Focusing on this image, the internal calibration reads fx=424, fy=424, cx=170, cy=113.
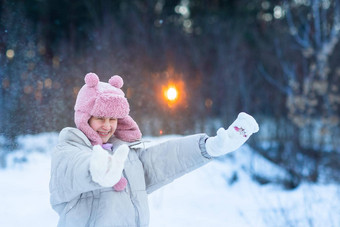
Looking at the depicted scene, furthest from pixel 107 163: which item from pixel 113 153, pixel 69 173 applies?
pixel 113 153

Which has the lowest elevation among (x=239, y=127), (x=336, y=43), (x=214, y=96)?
(x=239, y=127)

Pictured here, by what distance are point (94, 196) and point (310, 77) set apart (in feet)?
20.2

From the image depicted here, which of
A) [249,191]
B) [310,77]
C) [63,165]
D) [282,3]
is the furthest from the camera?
[282,3]

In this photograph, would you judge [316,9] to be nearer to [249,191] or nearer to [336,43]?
[336,43]

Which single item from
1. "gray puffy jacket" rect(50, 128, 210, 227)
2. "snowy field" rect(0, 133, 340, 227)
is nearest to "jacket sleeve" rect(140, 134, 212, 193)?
"gray puffy jacket" rect(50, 128, 210, 227)

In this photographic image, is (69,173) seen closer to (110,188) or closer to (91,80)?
(110,188)

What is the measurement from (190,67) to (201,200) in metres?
3.63

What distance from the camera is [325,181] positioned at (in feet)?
19.2

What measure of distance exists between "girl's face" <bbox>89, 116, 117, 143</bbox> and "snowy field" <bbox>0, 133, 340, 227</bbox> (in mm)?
1541

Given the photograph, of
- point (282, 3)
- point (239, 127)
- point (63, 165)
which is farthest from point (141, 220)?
point (282, 3)

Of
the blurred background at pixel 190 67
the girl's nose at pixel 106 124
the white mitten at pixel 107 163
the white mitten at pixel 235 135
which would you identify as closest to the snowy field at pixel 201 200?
the blurred background at pixel 190 67

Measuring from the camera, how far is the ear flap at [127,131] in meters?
2.07

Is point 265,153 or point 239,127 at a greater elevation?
point 239,127

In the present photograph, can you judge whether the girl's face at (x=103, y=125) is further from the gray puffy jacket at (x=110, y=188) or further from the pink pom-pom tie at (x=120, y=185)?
the pink pom-pom tie at (x=120, y=185)
